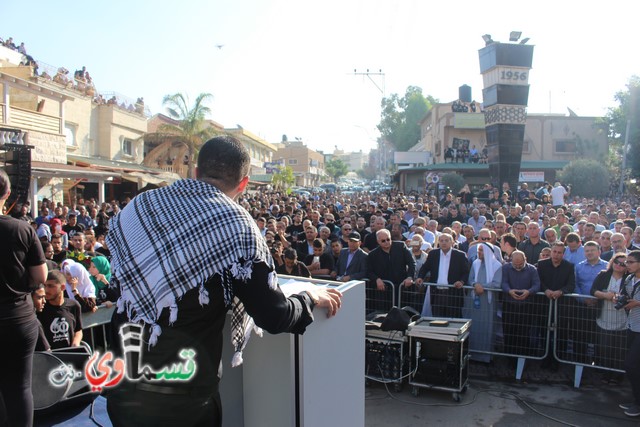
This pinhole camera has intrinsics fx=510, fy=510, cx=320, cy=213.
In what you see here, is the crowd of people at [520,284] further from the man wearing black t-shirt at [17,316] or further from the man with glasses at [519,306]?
the man wearing black t-shirt at [17,316]

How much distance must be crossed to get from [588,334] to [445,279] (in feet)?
6.20

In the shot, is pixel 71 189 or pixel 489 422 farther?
pixel 71 189

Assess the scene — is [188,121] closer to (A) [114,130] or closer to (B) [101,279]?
(A) [114,130]

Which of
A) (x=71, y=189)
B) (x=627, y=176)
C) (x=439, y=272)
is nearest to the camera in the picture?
(x=439, y=272)

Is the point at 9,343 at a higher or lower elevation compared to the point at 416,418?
higher

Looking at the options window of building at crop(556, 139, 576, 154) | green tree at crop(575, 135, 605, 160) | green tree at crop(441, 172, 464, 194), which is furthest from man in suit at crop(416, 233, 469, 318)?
window of building at crop(556, 139, 576, 154)

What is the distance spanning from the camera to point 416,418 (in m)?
5.30

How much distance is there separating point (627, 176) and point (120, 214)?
41.8 metres

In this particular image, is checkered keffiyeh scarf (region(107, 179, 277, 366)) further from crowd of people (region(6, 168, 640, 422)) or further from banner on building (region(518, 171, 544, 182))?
banner on building (region(518, 171, 544, 182))

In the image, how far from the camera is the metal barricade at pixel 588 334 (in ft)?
20.0

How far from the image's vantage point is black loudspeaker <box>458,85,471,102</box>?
4938 centimetres

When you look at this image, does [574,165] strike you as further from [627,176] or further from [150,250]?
[150,250]

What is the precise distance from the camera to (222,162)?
201 cm

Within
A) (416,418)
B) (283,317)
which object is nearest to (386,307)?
(416,418)
